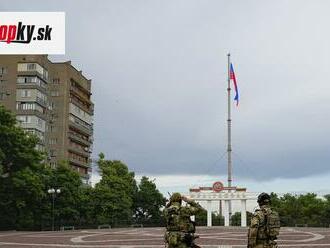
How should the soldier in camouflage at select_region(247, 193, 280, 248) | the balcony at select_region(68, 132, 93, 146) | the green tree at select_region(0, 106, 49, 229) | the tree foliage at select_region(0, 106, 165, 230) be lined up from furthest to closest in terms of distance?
the balcony at select_region(68, 132, 93, 146) → the tree foliage at select_region(0, 106, 165, 230) → the green tree at select_region(0, 106, 49, 229) → the soldier in camouflage at select_region(247, 193, 280, 248)

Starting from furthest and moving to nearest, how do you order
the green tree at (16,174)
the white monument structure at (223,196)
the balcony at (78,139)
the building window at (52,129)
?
1. the balcony at (78,139)
2. the building window at (52,129)
3. the white monument structure at (223,196)
4. the green tree at (16,174)

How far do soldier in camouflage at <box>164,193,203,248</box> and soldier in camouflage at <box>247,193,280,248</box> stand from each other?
3.93 ft

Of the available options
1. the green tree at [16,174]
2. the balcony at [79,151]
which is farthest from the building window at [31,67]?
the green tree at [16,174]

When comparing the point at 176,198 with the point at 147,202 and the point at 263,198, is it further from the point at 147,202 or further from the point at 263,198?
the point at 147,202

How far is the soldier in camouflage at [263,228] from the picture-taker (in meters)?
9.77

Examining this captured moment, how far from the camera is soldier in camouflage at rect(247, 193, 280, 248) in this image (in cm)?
977

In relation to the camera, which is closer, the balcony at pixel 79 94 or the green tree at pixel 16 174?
the green tree at pixel 16 174

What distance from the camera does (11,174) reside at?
51938mm

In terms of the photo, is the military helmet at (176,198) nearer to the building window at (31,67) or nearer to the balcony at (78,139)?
the building window at (31,67)

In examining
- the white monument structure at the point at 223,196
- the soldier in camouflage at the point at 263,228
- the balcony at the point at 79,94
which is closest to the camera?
the soldier in camouflage at the point at 263,228

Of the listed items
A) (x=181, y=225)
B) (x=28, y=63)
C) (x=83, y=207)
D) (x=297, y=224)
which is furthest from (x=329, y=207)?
(x=181, y=225)

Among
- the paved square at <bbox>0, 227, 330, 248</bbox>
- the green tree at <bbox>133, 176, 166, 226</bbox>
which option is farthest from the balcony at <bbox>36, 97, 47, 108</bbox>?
the paved square at <bbox>0, 227, 330, 248</bbox>

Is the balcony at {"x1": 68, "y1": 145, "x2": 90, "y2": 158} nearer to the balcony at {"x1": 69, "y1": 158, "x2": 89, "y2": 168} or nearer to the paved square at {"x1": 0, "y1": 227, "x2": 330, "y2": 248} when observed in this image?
the balcony at {"x1": 69, "y1": 158, "x2": 89, "y2": 168}

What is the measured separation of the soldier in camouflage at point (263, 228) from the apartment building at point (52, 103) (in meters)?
80.5
